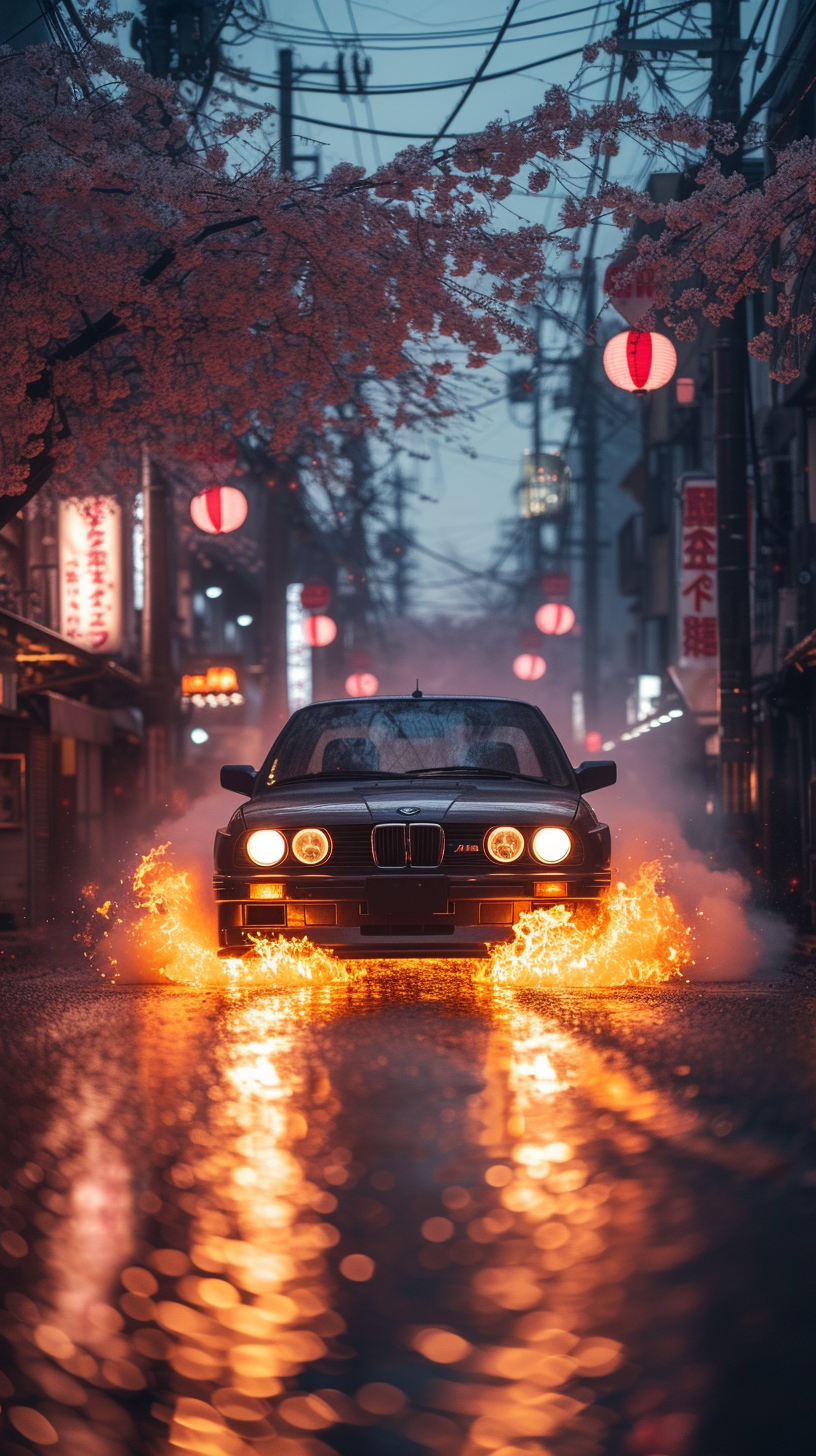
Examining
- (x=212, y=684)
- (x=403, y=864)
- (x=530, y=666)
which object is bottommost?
(x=403, y=864)

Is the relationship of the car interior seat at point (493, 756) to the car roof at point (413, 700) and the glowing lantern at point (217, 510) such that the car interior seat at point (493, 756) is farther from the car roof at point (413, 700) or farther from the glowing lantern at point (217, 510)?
the glowing lantern at point (217, 510)

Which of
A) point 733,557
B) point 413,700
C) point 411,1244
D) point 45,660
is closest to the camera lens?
point 411,1244

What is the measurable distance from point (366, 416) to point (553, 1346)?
12875 millimetres

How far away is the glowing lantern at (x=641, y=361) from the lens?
17078 millimetres

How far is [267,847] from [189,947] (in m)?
1.69

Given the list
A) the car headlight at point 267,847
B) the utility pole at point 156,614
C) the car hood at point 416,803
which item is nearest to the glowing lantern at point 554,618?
the utility pole at point 156,614

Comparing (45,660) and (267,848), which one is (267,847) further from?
(45,660)

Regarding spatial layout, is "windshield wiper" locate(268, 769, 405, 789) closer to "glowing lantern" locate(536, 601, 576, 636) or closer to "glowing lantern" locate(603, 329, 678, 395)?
"glowing lantern" locate(603, 329, 678, 395)

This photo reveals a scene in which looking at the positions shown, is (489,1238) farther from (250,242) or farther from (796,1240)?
Result: (250,242)

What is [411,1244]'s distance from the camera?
3.96 m

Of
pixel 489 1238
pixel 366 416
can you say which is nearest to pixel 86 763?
Result: pixel 366 416

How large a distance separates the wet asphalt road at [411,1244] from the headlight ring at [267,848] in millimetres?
1539

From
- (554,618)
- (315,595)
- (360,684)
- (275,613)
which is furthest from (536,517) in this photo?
(275,613)

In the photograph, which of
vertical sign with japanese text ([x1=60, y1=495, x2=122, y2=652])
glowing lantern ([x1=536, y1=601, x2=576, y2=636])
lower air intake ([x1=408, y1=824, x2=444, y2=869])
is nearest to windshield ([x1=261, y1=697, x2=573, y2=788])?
lower air intake ([x1=408, y1=824, x2=444, y2=869])
